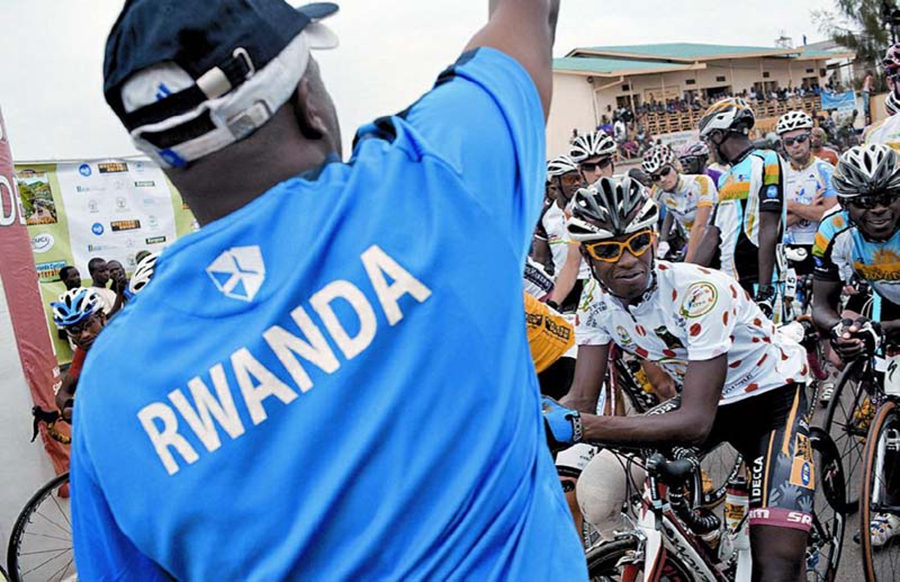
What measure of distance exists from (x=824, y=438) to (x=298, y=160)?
3618 mm

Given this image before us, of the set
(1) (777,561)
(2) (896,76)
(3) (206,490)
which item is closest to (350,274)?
(3) (206,490)

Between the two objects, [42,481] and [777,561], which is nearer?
[777,561]

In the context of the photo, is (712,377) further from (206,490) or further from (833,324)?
(206,490)

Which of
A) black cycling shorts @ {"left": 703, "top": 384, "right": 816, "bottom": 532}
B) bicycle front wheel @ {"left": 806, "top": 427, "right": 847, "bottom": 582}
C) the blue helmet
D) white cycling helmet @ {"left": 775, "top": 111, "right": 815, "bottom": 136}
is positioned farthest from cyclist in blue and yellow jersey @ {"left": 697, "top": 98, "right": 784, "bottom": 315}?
the blue helmet

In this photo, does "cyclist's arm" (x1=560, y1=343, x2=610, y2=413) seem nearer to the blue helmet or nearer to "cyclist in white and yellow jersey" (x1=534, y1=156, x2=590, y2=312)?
"cyclist in white and yellow jersey" (x1=534, y1=156, x2=590, y2=312)

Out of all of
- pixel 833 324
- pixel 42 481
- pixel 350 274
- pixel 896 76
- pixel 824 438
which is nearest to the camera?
pixel 350 274

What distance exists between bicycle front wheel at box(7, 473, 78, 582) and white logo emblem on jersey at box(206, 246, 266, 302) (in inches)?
216

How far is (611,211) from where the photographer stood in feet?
11.0

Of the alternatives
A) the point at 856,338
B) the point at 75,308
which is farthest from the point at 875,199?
the point at 75,308

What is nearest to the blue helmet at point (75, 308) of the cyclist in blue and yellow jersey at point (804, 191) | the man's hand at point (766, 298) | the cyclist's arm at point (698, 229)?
the cyclist's arm at point (698, 229)

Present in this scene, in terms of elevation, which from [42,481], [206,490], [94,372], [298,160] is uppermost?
[298,160]

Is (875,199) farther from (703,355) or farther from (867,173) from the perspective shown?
(703,355)

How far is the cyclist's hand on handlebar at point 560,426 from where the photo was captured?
2.38m

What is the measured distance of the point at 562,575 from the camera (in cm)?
113
